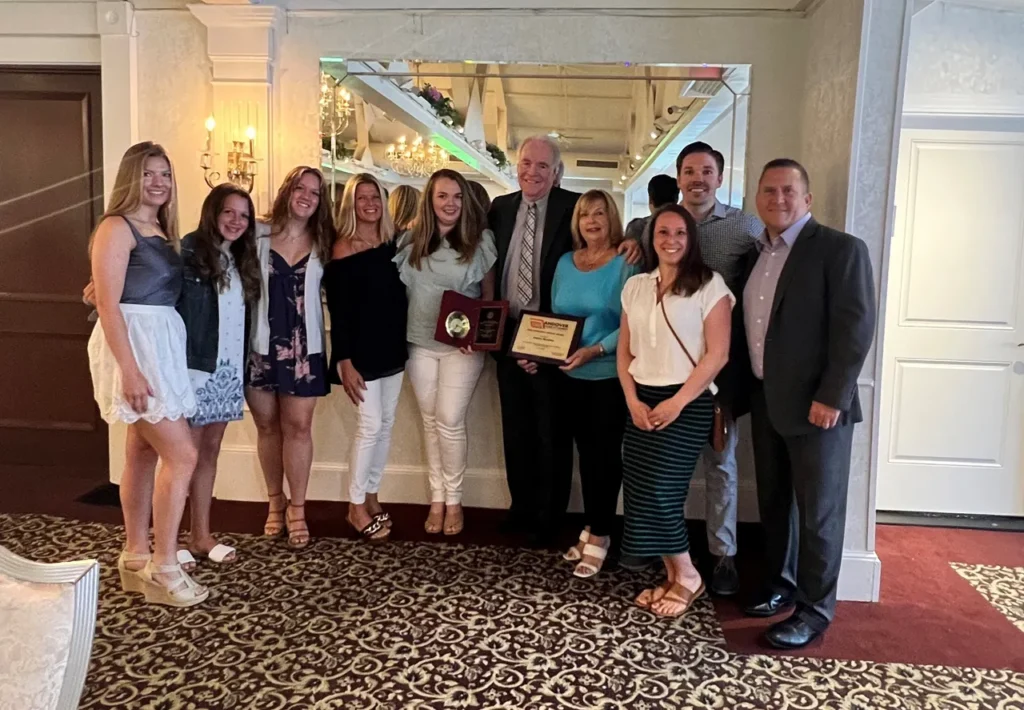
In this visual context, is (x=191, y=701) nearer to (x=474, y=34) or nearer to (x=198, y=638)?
(x=198, y=638)

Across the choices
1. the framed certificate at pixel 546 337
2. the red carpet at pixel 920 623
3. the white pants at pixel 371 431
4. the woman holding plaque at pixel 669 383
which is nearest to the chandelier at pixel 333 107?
the white pants at pixel 371 431

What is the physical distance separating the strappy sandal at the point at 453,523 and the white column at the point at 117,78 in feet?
7.71

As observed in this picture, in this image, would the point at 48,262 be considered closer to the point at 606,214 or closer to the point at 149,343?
the point at 149,343

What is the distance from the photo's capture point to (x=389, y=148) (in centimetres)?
349

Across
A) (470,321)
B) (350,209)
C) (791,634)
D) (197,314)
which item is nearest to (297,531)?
(197,314)

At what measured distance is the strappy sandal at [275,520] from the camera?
3.16 metres

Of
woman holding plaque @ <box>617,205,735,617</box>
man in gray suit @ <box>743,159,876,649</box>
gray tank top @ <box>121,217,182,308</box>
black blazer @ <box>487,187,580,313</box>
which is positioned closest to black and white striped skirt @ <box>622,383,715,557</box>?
woman holding plaque @ <box>617,205,735,617</box>

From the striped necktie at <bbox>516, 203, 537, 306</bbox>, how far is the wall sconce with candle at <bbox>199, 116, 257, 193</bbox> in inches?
54.4

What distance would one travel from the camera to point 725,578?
2764 millimetres

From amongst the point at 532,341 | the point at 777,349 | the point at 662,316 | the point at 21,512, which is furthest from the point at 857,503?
the point at 21,512

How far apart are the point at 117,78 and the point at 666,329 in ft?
9.71

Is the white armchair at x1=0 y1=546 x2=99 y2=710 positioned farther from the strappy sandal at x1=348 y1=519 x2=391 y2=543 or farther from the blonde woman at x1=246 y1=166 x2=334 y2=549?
the strappy sandal at x1=348 y1=519 x2=391 y2=543

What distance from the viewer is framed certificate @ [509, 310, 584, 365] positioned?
9.25ft

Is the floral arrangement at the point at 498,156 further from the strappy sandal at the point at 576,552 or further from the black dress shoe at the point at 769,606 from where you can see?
the black dress shoe at the point at 769,606
